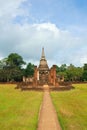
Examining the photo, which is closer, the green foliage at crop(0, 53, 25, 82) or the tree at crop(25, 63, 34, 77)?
the green foliage at crop(0, 53, 25, 82)

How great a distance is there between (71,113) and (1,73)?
236 ft

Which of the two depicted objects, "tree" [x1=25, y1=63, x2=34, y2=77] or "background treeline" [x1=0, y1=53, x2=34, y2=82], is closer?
"background treeline" [x1=0, y1=53, x2=34, y2=82]

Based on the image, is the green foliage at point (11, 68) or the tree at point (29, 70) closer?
the green foliage at point (11, 68)

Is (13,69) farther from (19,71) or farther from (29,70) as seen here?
(29,70)

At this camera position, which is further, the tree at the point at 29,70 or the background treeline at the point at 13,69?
the tree at the point at 29,70

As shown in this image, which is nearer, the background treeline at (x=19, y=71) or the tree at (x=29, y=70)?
the background treeline at (x=19, y=71)

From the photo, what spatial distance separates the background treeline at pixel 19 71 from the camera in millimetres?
90644

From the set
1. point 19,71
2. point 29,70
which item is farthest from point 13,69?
point 29,70

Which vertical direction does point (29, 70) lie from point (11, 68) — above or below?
above

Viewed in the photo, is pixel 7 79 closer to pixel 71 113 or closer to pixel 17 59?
pixel 17 59

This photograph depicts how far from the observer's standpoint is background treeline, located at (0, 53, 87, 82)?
90644 millimetres

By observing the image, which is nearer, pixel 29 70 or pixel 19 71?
pixel 19 71

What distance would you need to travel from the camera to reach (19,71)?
9294 cm

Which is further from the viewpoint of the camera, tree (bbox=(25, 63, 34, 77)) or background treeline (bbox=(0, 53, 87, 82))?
tree (bbox=(25, 63, 34, 77))
